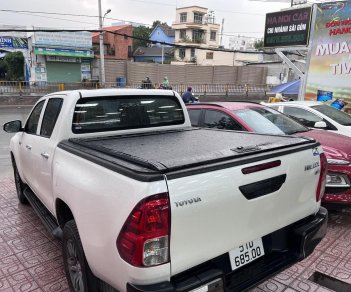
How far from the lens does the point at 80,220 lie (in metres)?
2.35

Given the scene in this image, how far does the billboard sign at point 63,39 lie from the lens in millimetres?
29047

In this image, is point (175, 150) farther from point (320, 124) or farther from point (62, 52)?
point (62, 52)

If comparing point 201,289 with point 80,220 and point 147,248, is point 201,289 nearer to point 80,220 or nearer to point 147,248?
point 147,248

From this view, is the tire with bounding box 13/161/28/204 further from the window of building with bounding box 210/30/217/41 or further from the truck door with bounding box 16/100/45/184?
the window of building with bounding box 210/30/217/41

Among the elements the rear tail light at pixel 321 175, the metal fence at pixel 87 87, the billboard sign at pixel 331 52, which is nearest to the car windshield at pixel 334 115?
the billboard sign at pixel 331 52

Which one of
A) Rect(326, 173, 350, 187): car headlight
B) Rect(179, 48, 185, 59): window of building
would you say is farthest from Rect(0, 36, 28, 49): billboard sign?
Rect(326, 173, 350, 187): car headlight

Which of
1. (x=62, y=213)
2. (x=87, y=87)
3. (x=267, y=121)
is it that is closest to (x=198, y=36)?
(x=87, y=87)

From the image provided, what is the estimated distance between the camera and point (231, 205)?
6.90 ft

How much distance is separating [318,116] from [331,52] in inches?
219

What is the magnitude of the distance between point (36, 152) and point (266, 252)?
2.57 m

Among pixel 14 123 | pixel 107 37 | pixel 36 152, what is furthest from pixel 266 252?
pixel 107 37

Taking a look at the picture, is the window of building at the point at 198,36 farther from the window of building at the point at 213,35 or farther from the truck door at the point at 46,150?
the truck door at the point at 46,150

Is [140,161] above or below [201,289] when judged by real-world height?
above

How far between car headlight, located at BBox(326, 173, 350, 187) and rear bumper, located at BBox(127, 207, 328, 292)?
158cm
